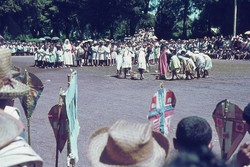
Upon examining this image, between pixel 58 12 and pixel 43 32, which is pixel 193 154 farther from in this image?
pixel 43 32

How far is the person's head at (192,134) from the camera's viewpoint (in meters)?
3.44

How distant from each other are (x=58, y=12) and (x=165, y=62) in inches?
1693

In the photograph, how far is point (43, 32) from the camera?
74.1 m

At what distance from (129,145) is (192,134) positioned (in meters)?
0.64

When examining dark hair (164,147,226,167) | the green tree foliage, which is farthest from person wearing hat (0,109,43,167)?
the green tree foliage

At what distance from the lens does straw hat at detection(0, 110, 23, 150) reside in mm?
2750

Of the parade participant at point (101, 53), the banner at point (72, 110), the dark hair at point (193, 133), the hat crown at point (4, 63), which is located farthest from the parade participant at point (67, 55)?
the dark hair at point (193, 133)

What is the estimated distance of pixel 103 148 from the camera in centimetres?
330

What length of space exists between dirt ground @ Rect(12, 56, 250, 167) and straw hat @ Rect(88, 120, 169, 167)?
13.3 feet

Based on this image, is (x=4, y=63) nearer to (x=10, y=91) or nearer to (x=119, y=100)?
(x=10, y=91)

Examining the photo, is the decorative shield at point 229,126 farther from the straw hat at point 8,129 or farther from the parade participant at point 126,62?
the parade participant at point 126,62

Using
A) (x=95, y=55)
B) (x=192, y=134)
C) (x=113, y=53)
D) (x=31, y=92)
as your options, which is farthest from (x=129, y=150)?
(x=113, y=53)

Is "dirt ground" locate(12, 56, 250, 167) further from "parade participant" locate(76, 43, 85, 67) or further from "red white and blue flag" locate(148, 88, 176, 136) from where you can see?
"parade participant" locate(76, 43, 85, 67)

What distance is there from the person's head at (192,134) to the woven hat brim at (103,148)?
0.54 feet
